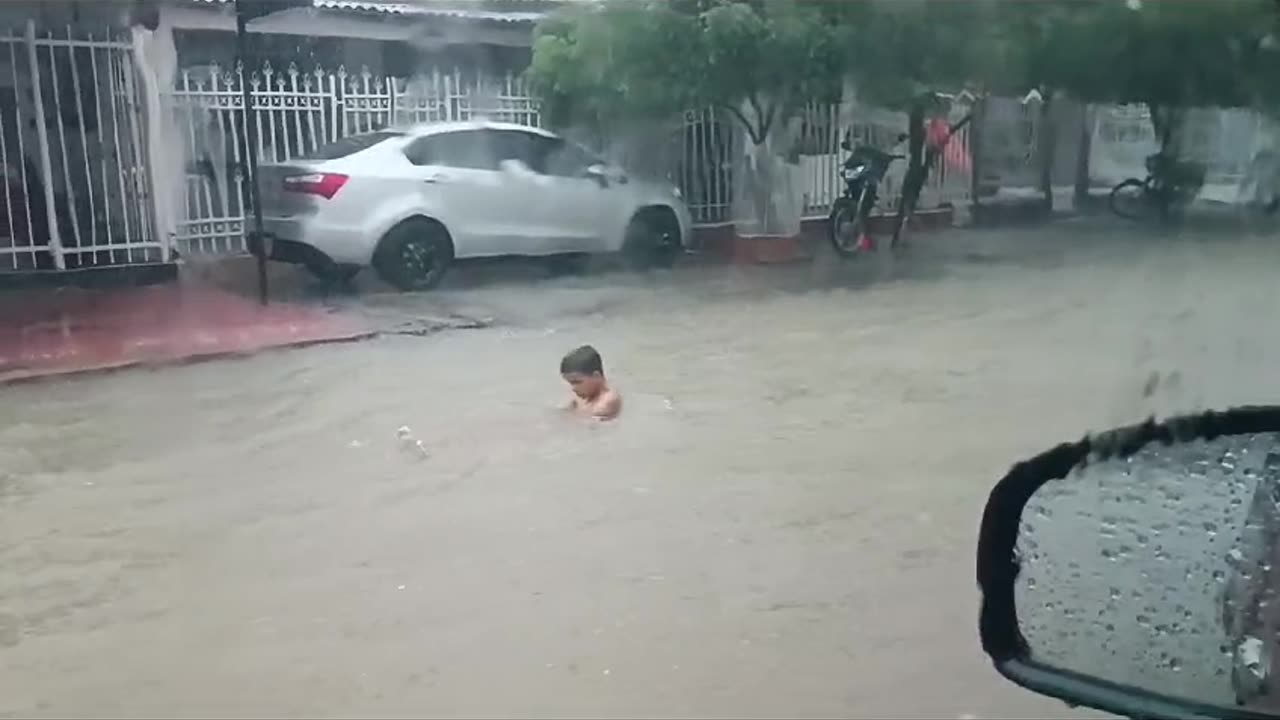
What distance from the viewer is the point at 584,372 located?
2.11 metres

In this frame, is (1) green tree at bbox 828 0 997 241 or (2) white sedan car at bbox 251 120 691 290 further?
(2) white sedan car at bbox 251 120 691 290

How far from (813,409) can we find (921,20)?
756 millimetres

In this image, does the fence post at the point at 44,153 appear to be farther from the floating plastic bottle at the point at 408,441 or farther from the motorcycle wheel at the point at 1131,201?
the motorcycle wheel at the point at 1131,201

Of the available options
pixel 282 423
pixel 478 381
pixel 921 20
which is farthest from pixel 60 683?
pixel 921 20

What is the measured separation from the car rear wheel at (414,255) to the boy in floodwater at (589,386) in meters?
0.27

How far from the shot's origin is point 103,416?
2.35 metres

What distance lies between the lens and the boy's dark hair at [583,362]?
2.08m

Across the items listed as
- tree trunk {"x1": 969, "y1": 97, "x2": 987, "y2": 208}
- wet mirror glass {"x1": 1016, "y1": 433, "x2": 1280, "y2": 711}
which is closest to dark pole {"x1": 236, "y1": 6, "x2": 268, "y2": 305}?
tree trunk {"x1": 969, "y1": 97, "x2": 987, "y2": 208}

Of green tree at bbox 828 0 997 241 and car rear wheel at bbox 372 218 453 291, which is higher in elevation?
green tree at bbox 828 0 997 241

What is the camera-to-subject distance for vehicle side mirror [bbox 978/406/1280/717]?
1.35 metres

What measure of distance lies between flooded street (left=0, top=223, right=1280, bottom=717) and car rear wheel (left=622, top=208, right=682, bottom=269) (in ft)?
0.12

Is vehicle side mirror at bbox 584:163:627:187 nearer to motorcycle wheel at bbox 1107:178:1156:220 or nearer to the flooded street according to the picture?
the flooded street

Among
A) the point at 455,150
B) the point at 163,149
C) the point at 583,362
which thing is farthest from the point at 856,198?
the point at 163,149

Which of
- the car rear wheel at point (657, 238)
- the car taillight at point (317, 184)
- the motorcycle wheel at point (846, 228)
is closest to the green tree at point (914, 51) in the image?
the motorcycle wheel at point (846, 228)
